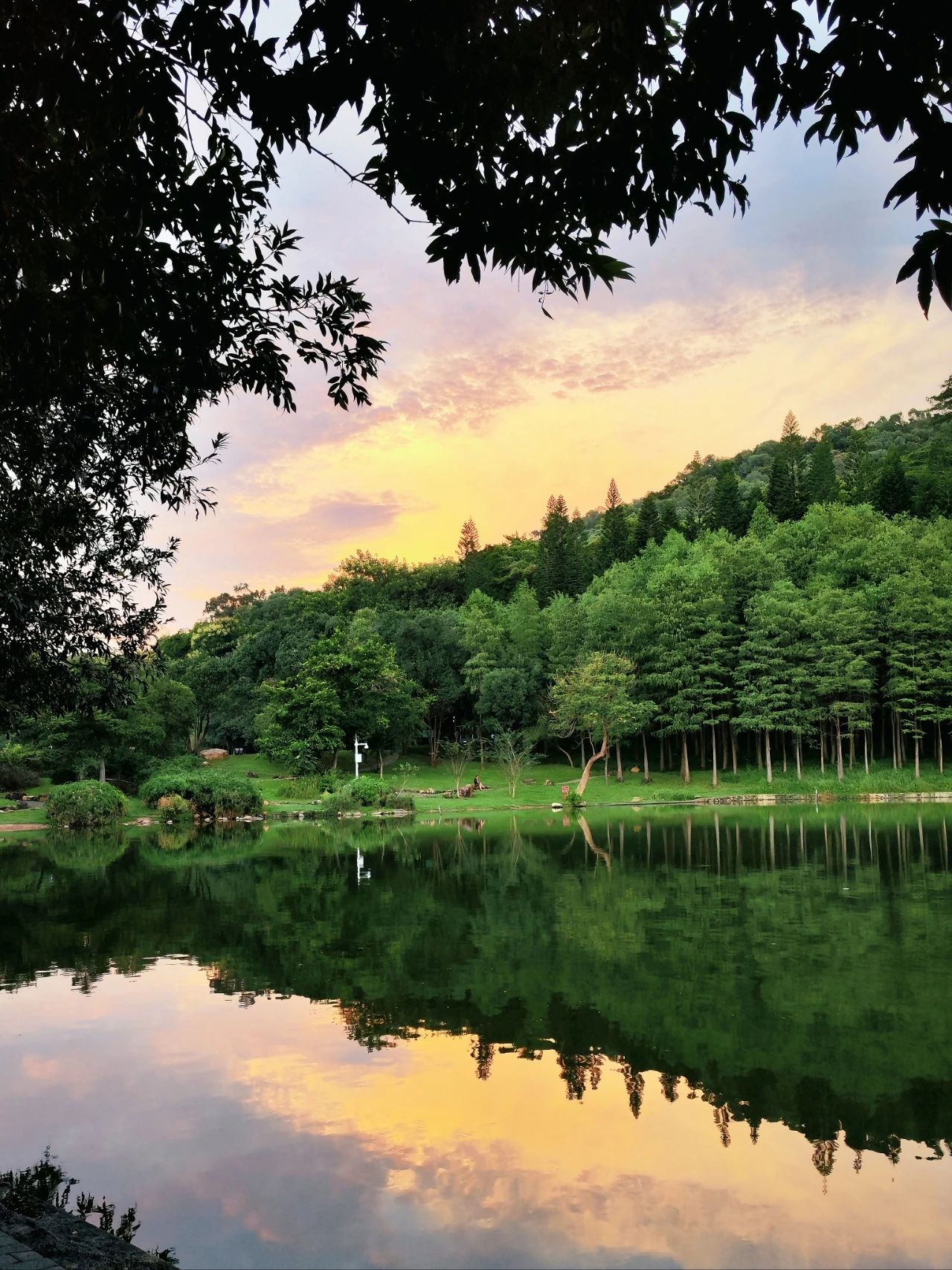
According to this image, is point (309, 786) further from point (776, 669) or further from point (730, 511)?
point (730, 511)

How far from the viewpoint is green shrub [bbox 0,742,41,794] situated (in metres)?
42.4

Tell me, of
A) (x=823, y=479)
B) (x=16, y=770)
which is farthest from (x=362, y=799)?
(x=823, y=479)

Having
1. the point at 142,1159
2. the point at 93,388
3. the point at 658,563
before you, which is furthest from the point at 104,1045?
the point at 658,563

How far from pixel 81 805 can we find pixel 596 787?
80.1 ft

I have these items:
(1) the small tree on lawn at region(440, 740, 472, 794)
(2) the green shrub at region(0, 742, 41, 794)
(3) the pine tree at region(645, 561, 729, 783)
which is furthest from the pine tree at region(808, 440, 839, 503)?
(2) the green shrub at region(0, 742, 41, 794)

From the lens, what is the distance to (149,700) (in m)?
48.6

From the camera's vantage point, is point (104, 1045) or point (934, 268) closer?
point (934, 268)

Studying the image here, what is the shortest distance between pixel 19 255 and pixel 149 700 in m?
46.7

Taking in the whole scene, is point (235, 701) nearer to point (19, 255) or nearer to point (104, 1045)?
point (104, 1045)

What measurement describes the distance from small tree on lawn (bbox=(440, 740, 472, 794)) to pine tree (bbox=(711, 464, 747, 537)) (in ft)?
91.7

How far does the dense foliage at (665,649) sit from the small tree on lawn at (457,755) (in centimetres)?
75

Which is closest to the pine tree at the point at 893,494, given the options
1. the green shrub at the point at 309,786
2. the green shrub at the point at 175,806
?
the green shrub at the point at 309,786

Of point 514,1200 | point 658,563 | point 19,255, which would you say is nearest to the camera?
point 19,255

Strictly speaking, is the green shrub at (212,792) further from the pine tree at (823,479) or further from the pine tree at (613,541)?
the pine tree at (823,479)
